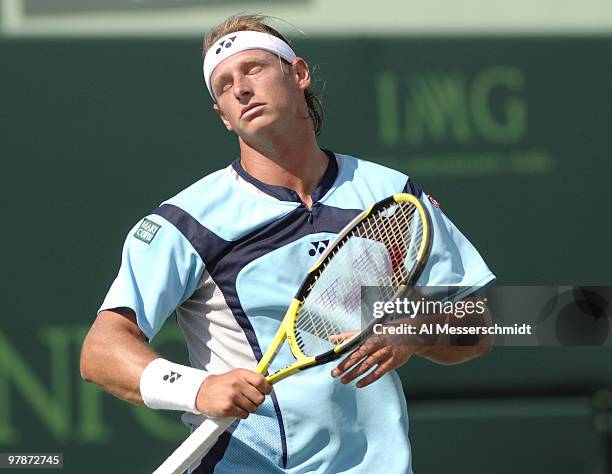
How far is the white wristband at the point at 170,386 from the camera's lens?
8.00 ft

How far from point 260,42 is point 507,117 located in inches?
61.5

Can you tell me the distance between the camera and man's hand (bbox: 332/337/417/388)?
2459 mm

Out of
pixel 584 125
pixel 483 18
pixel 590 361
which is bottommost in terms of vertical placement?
pixel 590 361

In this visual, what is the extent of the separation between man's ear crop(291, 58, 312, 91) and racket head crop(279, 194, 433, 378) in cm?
38

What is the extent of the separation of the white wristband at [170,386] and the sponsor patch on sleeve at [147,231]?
262 mm

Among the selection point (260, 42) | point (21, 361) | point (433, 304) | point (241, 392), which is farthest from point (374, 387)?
point (21, 361)

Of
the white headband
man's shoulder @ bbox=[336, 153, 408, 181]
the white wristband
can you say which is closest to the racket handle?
the white wristband

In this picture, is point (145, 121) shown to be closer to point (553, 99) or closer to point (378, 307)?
point (553, 99)

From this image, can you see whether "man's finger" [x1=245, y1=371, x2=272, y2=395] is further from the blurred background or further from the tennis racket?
the blurred background

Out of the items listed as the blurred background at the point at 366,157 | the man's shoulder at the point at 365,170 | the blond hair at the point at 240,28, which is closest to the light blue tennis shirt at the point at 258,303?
the man's shoulder at the point at 365,170

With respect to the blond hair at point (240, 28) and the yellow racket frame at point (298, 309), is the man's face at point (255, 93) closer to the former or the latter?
the blond hair at point (240, 28)

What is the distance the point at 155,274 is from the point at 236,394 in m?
0.35

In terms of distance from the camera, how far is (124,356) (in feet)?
8.29

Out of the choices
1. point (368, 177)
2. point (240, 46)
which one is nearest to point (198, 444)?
point (368, 177)
